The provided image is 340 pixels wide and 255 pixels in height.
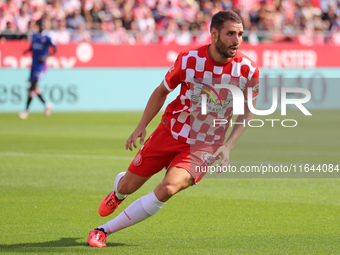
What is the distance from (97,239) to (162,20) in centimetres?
2062

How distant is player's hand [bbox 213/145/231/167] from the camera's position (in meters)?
5.95

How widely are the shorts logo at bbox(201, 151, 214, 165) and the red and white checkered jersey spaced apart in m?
0.13

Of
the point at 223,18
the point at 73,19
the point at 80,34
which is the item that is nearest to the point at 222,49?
the point at 223,18

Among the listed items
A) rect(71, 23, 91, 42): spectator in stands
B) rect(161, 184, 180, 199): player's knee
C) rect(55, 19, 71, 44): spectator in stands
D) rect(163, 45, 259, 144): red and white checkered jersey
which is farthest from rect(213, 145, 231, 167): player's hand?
rect(71, 23, 91, 42): spectator in stands

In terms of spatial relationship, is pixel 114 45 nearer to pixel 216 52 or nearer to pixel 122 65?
pixel 122 65

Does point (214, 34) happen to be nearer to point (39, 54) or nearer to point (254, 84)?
point (254, 84)

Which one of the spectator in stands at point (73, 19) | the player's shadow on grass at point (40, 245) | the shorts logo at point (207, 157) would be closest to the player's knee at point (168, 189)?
the shorts logo at point (207, 157)

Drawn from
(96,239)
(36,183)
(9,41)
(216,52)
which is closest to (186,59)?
(216,52)

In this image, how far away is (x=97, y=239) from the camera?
6.23m

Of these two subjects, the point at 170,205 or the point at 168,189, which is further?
the point at 170,205

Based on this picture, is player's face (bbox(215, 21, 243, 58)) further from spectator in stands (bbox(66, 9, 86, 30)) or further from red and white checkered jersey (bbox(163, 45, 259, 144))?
spectator in stands (bbox(66, 9, 86, 30))

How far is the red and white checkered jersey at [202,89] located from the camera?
6.15 m

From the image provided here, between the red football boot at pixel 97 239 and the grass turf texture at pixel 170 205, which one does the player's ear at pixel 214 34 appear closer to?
the grass turf texture at pixel 170 205

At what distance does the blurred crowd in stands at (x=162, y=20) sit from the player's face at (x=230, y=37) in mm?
16403
